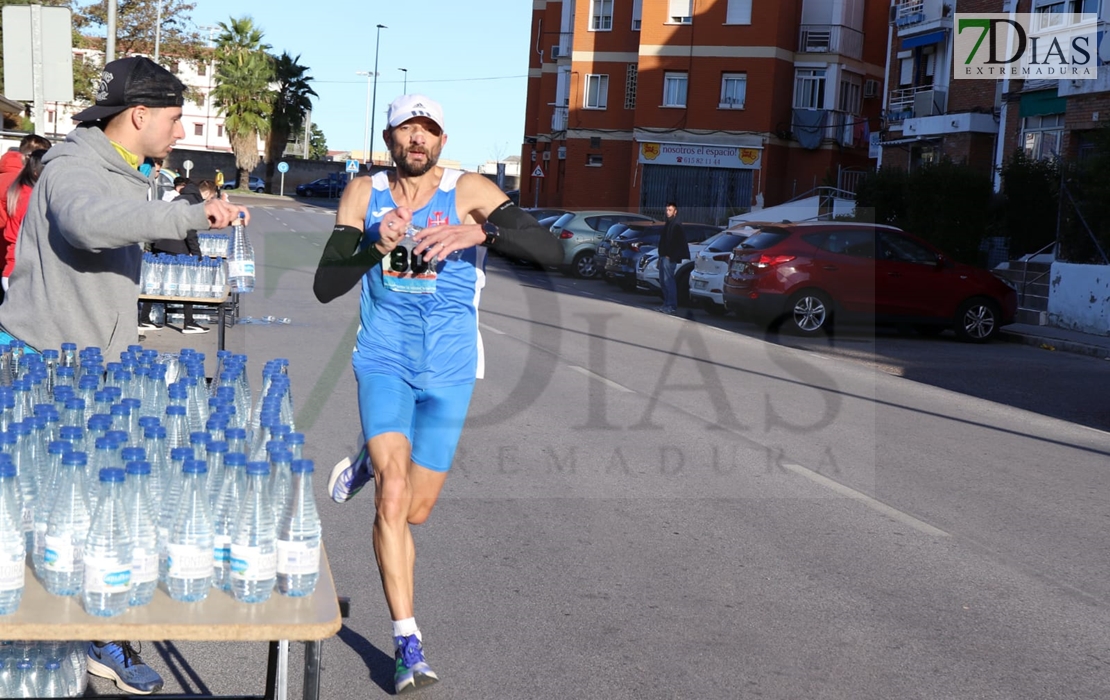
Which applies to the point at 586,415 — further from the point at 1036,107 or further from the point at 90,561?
the point at 1036,107

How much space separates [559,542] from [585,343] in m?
10.3

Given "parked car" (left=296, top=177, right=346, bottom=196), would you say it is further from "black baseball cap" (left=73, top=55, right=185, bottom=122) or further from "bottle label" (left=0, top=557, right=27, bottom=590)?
"bottle label" (left=0, top=557, right=27, bottom=590)

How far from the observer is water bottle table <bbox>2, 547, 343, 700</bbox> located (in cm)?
276

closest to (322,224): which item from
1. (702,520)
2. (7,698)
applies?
(702,520)

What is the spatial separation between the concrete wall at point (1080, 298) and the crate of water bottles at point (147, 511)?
71.4 feet

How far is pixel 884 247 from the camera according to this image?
67.6 ft

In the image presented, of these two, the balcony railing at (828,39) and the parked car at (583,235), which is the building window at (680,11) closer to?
the balcony railing at (828,39)

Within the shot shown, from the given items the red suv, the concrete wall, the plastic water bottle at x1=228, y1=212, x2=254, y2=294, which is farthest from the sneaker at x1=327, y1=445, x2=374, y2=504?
the concrete wall

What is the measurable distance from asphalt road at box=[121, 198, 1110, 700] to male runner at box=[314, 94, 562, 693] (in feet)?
2.03

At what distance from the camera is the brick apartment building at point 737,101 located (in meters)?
51.5

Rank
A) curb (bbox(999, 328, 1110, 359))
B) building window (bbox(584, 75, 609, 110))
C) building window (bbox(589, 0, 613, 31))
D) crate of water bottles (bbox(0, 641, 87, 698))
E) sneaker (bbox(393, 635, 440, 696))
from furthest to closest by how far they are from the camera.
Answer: building window (bbox(584, 75, 609, 110)) < building window (bbox(589, 0, 613, 31)) < curb (bbox(999, 328, 1110, 359)) < sneaker (bbox(393, 635, 440, 696)) < crate of water bottles (bbox(0, 641, 87, 698))

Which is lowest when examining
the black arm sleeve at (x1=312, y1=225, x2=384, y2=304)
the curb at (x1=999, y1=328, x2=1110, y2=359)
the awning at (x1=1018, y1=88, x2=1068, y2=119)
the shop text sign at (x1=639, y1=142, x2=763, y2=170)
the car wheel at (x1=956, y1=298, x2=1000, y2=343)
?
the curb at (x1=999, y1=328, x2=1110, y2=359)

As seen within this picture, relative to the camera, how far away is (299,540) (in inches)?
120

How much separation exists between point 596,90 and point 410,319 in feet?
175
